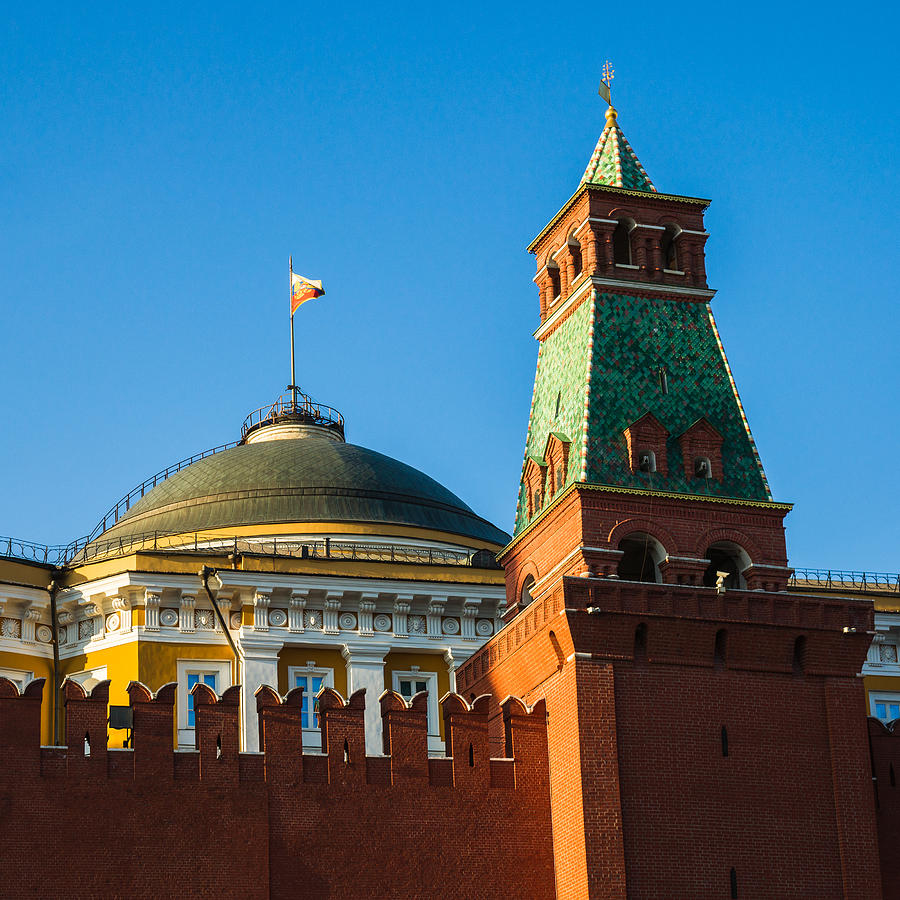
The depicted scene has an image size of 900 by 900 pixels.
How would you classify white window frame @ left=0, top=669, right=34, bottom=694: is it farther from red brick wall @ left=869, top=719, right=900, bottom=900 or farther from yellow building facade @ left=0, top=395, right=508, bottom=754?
red brick wall @ left=869, top=719, right=900, bottom=900

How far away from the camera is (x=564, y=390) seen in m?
34.6

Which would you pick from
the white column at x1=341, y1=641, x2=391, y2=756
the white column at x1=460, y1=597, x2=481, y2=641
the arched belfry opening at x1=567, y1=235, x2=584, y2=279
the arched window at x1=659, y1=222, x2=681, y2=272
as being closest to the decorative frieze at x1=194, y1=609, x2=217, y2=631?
the white column at x1=341, y1=641, x2=391, y2=756

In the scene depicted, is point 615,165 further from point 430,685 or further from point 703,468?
point 430,685

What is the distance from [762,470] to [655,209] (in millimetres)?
5517

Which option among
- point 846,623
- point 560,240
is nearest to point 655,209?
point 560,240

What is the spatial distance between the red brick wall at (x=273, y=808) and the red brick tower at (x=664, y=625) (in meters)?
1.01

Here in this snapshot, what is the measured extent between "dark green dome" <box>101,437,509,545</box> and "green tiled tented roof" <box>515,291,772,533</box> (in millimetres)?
11744

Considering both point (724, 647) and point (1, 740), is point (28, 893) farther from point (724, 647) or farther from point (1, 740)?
point (724, 647)

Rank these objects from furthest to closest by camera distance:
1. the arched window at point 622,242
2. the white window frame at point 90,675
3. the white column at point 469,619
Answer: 1. the white column at point 469,619
2. the white window frame at point 90,675
3. the arched window at point 622,242

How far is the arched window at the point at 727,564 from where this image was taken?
32.8 meters

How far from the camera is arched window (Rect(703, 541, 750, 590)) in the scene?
32.8 meters

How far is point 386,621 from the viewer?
41562 mm

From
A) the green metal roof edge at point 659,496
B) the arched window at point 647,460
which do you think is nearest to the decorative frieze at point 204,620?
the green metal roof edge at point 659,496

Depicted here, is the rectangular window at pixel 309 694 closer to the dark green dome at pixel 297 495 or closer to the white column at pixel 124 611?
the white column at pixel 124 611
